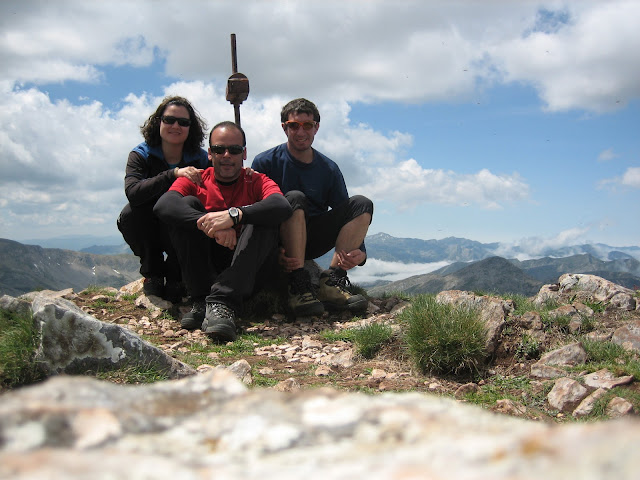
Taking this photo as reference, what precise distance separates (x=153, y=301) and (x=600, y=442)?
7668 millimetres

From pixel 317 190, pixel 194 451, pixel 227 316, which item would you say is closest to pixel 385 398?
pixel 194 451

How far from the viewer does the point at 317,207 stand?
27.5 feet

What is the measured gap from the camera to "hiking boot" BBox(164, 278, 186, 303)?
8.06 meters

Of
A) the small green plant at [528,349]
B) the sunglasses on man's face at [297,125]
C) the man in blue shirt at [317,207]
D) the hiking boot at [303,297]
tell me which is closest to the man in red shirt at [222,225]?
the hiking boot at [303,297]

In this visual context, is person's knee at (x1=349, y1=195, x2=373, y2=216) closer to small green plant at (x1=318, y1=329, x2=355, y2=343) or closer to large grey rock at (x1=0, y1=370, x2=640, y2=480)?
small green plant at (x1=318, y1=329, x2=355, y2=343)

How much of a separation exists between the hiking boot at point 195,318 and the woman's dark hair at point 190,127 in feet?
8.09

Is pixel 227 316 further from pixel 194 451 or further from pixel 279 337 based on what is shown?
pixel 194 451

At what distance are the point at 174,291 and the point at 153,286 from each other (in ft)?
1.21

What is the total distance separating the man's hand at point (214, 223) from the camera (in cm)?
625

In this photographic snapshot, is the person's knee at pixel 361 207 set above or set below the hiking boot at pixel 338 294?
above

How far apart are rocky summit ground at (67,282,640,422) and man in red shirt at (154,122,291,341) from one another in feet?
1.38

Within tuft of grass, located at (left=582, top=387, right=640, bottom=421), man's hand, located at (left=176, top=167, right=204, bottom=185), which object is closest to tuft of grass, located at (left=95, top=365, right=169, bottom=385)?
man's hand, located at (left=176, top=167, right=204, bottom=185)

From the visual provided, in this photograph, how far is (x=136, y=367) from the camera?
4.14 m

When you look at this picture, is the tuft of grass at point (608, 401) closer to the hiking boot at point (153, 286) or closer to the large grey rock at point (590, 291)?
the large grey rock at point (590, 291)
